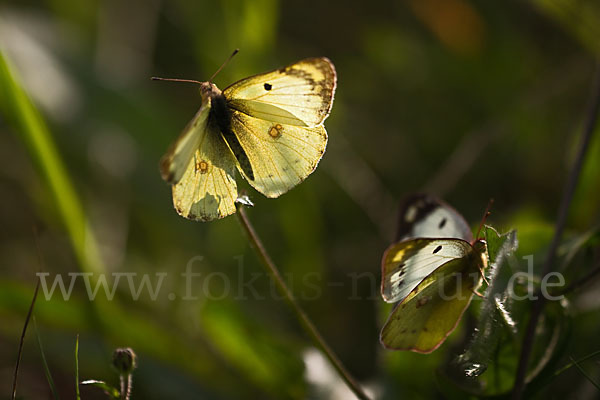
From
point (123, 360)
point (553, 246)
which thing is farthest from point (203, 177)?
point (553, 246)

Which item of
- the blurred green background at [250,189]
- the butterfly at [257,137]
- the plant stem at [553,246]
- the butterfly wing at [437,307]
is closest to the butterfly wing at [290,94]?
the butterfly at [257,137]

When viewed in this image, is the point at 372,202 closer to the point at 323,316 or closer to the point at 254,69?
the point at 323,316

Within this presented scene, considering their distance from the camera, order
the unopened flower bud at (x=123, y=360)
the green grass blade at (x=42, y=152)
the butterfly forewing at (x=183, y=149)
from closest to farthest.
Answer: the butterfly forewing at (x=183, y=149), the unopened flower bud at (x=123, y=360), the green grass blade at (x=42, y=152)

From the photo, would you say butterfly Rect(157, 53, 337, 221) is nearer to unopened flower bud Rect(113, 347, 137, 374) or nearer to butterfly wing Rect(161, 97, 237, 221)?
butterfly wing Rect(161, 97, 237, 221)

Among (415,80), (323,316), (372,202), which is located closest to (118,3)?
(415,80)

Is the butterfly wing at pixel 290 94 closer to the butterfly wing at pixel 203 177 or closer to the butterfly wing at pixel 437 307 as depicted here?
the butterfly wing at pixel 203 177

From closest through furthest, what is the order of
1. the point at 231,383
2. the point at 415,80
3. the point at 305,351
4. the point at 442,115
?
the point at 305,351
the point at 231,383
the point at 442,115
the point at 415,80

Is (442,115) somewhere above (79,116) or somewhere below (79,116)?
below
